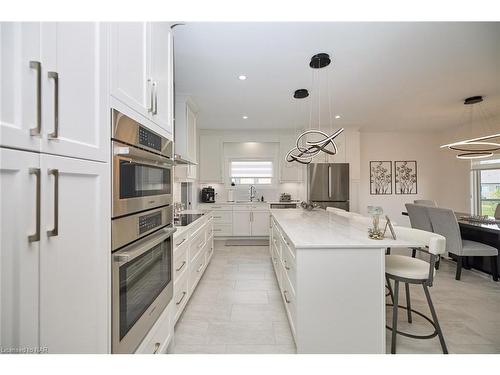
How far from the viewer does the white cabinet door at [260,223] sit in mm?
5352

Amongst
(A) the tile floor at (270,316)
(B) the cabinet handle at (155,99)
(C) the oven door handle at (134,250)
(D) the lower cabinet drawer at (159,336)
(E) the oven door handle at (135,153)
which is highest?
(B) the cabinet handle at (155,99)

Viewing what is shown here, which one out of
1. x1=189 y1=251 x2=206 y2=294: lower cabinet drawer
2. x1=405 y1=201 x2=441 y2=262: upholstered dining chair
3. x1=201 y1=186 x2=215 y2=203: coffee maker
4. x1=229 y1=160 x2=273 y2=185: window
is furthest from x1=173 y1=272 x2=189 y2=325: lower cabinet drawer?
x1=229 y1=160 x2=273 y2=185: window

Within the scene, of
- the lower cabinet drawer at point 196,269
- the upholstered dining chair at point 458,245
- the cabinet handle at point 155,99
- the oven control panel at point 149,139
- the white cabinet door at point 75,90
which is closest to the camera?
the white cabinet door at point 75,90

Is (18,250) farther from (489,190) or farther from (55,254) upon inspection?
(489,190)

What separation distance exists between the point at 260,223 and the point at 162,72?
171 inches

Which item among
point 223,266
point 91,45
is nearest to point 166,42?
point 91,45

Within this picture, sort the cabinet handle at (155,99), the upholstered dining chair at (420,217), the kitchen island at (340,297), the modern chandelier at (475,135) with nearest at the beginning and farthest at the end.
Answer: the cabinet handle at (155,99), the kitchen island at (340,297), the upholstered dining chair at (420,217), the modern chandelier at (475,135)

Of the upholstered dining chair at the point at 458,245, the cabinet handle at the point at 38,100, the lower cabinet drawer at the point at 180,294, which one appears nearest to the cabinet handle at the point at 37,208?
the cabinet handle at the point at 38,100

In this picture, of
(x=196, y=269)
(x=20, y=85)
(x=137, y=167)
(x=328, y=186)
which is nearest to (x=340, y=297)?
(x=137, y=167)

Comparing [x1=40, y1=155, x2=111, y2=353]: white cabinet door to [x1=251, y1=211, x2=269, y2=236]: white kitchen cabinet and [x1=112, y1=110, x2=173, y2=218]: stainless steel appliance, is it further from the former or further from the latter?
[x1=251, y1=211, x2=269, y2=236]: white kitchen cabinet

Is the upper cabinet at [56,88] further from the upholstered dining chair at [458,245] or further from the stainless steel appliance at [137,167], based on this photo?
the upholstered dining chair at [458,245]

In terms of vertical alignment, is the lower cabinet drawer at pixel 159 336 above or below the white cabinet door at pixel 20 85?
below

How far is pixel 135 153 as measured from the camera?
3.49 feet

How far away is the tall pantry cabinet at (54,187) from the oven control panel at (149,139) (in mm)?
239
